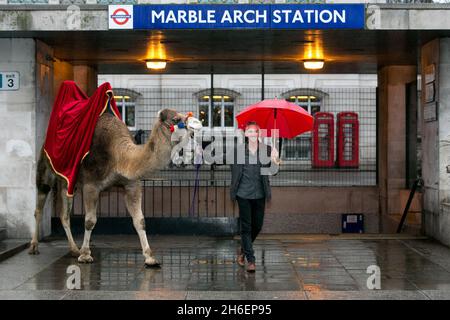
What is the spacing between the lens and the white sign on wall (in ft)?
43.0

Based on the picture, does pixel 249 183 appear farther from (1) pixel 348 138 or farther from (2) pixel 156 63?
(1) pixel 348 138

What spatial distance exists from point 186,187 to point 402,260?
256 inches

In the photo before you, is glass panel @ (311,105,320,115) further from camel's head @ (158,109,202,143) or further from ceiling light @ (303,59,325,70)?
camel's head @ (158,109,202,143)

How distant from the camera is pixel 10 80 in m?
13.1

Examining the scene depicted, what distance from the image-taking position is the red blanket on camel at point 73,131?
445 inches

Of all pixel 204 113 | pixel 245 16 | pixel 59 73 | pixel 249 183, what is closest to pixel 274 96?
pixel 204 113

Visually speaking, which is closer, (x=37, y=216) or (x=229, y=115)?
(x=37, y=216)

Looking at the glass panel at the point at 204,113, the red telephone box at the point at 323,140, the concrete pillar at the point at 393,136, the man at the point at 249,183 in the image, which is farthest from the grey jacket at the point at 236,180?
the glass panel at the point at 204,113

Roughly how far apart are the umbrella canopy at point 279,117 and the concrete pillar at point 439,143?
2608mm

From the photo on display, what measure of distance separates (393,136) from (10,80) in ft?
29.1

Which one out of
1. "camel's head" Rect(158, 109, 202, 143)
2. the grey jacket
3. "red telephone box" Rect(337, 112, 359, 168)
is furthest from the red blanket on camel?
"red telephone box" Rect(337, 112, 359, 168)

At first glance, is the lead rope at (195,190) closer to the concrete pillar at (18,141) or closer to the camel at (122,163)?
the concrete pillar at (18,141)
